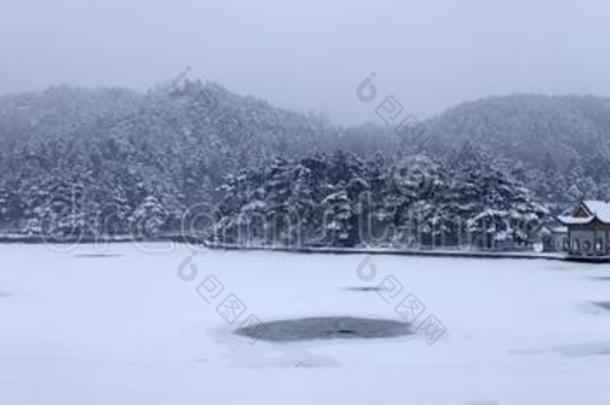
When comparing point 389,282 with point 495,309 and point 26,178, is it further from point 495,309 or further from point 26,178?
point 26,178

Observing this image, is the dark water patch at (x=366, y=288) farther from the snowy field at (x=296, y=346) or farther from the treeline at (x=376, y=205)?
the treeline at (x=376, y=205)

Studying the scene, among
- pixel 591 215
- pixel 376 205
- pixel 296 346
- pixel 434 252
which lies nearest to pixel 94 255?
pixel 376 205

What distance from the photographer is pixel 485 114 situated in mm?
98062

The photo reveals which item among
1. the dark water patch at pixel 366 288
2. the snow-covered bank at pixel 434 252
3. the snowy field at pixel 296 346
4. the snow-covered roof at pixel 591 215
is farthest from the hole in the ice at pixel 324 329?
the snow-covered roof at pixel 591 215

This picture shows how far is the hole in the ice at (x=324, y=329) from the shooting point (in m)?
13.7

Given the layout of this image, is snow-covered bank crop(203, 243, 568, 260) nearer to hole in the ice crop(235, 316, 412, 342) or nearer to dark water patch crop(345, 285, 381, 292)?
dark water patch crop(345, 285, 381, 292)

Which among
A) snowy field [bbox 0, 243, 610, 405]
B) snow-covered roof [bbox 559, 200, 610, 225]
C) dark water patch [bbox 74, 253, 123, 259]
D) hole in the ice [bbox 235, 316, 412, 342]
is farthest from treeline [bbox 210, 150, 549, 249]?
hole in the ice [bbox 235, 316, 412, 342]

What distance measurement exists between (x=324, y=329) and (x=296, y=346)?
1.81m

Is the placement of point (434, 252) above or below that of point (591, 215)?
below

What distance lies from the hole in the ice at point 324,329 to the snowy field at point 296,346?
1.35ft

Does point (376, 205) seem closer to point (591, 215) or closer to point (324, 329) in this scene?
point (591, 215)

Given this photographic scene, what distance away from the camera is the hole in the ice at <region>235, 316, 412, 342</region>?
1370 centimetres

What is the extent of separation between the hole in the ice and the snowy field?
0.41 metres

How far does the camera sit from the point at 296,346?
12.8 metres
